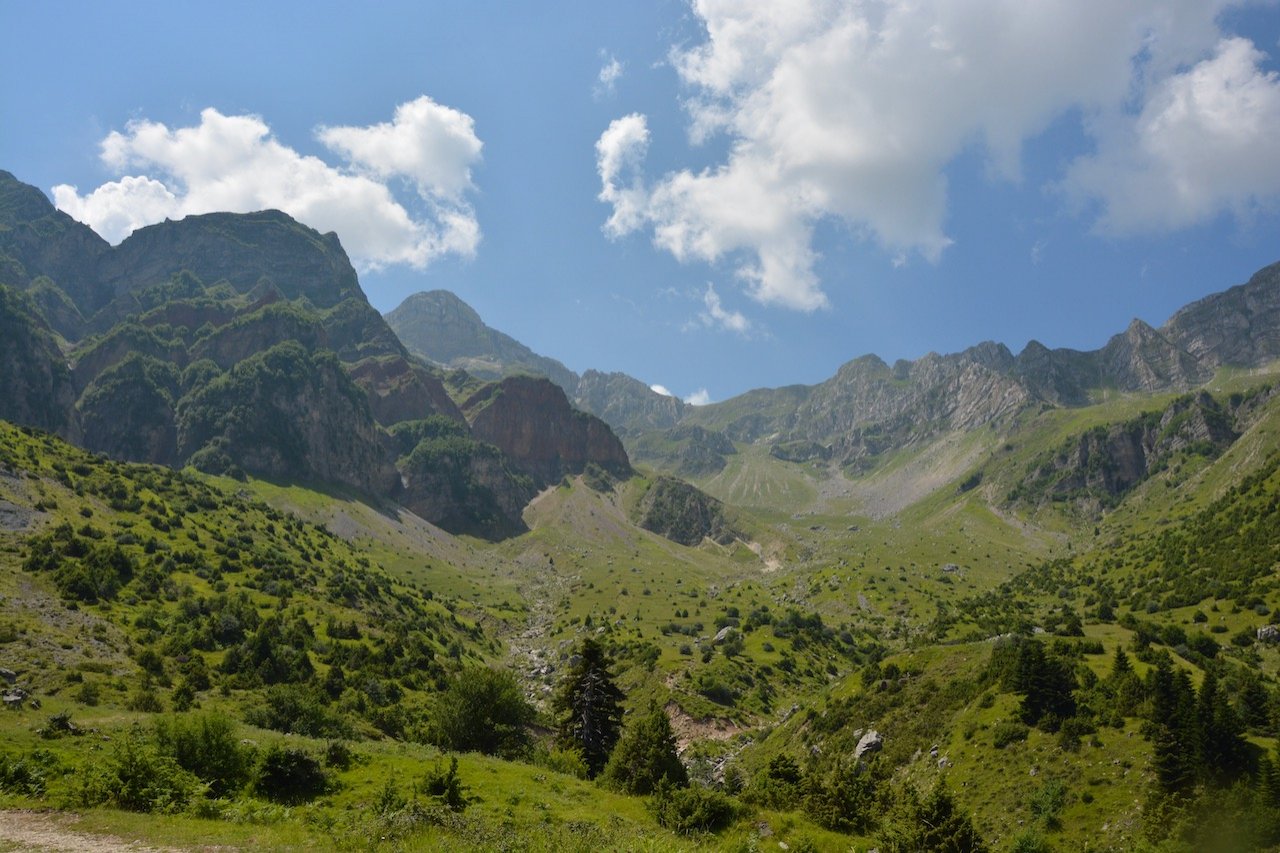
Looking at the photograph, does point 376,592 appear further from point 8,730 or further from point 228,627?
point 8,730

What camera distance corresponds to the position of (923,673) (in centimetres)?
5997

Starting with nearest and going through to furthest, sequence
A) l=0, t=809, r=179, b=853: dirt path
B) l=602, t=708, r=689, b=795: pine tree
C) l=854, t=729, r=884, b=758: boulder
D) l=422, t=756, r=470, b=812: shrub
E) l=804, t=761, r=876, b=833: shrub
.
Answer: l=0, t=809, r=179, b=853: dirt path, l=422, t=756, r=470, b=812: shrub, l=804, t=761, r=876, b=833: shrub, l=602, t=708, r=689, b=795: pine tree, l=854, t=729, r=884, b=758: boulder

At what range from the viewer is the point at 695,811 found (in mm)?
29062

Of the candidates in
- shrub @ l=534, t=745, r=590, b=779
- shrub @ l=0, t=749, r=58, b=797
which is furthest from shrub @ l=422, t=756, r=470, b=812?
shrub @ l=0, t=749, r=58, b=797

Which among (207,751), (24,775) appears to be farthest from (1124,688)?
(24,775)

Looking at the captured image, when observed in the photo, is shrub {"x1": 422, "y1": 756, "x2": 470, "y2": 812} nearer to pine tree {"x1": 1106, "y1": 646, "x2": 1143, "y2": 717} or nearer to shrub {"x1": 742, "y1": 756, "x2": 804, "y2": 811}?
shrub {"x1": 742, "y1": 756, "x2": 804, "y2": 811}

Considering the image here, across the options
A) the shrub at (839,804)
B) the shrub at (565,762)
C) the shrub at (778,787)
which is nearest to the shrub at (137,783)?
the shrub at (565,762)

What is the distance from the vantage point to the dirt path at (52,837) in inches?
768

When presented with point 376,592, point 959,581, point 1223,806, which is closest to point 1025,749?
point 1223,806

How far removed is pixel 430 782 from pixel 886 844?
2047 centimetres

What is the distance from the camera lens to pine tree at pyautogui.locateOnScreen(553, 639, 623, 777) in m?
50.6

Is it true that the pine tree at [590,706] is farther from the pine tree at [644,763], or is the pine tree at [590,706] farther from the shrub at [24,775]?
the shrub at [24,775]

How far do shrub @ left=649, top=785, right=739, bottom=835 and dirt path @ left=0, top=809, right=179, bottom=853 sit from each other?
62.4 feet

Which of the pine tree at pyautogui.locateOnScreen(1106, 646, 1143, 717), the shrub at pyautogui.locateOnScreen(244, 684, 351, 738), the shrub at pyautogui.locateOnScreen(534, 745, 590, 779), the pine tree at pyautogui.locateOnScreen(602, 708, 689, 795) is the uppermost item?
the pine tree at pyautogui.locateOnScreen(1106, 646, 1143, 717)
